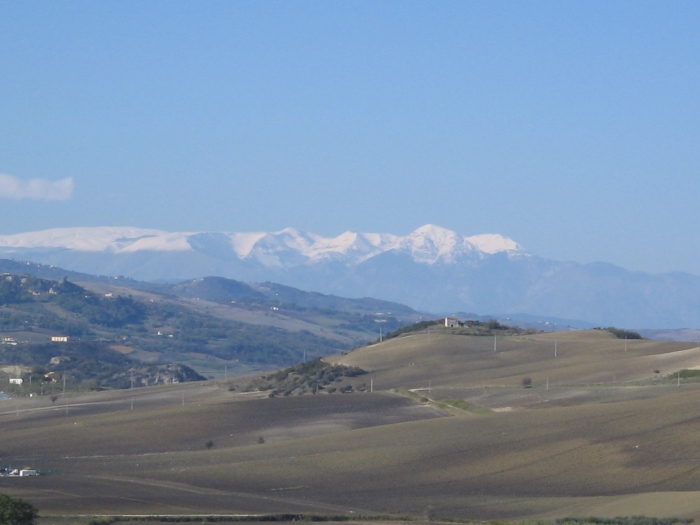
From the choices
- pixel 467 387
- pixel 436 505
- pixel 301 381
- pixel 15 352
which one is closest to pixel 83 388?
pixel 301 381

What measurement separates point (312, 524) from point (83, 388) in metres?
80.7

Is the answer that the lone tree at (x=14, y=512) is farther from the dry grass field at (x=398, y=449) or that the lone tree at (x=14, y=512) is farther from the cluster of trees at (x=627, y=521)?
the cluster of trees at (x=627, y=521)

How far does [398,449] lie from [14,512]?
87.4ft

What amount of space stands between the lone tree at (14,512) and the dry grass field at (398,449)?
22.9ft

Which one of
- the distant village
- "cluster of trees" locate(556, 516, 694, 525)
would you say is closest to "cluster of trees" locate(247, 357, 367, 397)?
the distant village

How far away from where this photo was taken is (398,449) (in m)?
51.8

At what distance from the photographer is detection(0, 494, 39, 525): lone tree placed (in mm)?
26984

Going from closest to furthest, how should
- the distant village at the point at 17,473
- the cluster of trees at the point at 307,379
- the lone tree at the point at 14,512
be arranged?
the lone tree at the point at 14,512 → the distant village at the point at 17,473 → the cluster of trees at the point at 307,379

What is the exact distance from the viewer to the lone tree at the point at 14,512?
88.5 feet

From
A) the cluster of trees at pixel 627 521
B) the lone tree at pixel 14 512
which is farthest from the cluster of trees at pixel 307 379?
the lone tree at pixel 14 512

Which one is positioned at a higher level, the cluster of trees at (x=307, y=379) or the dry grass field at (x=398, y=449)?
the cluster of trees at (x=307, y=379)

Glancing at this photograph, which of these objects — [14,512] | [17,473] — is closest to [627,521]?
[14,512]

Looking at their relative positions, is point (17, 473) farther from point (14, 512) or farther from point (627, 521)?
point (627, 521)

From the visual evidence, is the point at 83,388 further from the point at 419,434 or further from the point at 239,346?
the point at 239,346
